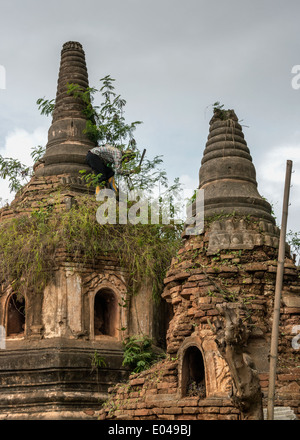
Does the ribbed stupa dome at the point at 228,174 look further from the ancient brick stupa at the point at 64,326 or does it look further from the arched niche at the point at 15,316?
the arched niche at the point at 15,316

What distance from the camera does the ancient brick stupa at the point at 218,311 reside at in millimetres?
9234

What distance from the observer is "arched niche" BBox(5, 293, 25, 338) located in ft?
43.9

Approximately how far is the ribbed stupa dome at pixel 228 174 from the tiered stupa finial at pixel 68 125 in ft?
13.5

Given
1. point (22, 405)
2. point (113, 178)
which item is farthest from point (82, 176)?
point (22, 405)

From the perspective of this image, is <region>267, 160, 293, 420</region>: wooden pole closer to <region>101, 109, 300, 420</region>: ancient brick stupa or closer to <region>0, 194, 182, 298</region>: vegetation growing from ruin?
<region>101, 109, 300, 420</region>: ancient brick stupa

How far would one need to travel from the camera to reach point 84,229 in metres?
13.2

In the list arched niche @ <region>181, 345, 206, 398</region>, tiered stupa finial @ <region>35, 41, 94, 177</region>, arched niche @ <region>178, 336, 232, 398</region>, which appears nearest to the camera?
arched niche @ <region>178, 336, 232, 398</region>

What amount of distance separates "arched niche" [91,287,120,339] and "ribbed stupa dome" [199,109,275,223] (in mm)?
3272

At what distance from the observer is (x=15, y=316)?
44.7 feet

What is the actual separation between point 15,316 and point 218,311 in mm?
5424

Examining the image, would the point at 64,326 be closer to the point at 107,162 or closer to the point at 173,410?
the point at 107,162

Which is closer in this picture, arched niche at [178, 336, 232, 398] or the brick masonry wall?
arched niche at [178, 336, 232, 398]

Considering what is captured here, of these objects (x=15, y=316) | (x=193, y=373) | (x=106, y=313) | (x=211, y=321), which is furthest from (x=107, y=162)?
(x=193, y=373)

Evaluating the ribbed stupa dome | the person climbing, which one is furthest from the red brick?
the person climbing
